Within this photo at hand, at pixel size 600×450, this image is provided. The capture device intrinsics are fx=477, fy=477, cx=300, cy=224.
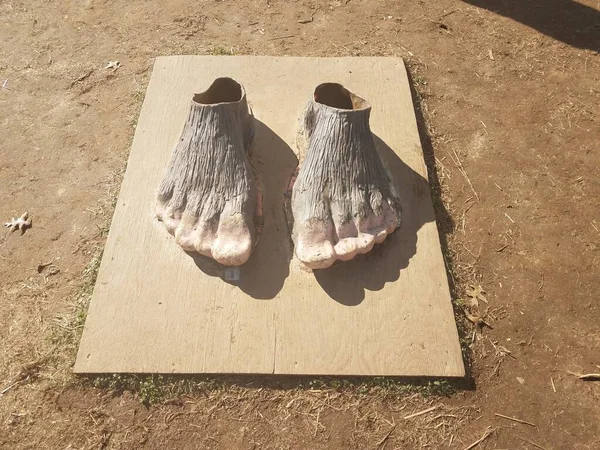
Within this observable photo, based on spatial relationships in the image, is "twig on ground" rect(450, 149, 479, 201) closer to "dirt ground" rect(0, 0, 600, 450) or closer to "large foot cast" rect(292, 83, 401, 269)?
"dirt ground" rect(0, 0, 600, 450)

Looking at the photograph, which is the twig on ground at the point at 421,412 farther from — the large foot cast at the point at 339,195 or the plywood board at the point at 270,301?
the large foot cast at the point at 339,195

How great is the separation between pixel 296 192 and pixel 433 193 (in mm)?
780

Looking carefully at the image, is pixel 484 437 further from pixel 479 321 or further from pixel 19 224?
pixel 19 224

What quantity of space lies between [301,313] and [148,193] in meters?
1.02

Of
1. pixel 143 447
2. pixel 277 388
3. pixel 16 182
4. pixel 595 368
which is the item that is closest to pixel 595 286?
pixel 595 368

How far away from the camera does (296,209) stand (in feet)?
7.55

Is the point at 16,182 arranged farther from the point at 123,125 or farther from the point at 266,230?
the point at 266,230

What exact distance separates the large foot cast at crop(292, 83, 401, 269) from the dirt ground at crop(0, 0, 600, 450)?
1.50 ft

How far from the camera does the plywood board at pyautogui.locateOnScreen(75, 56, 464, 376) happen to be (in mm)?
2035

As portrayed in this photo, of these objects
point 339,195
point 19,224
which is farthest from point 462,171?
point 19,224

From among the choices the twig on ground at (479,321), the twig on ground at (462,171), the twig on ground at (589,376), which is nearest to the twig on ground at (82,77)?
the twig on ground at (462,171)

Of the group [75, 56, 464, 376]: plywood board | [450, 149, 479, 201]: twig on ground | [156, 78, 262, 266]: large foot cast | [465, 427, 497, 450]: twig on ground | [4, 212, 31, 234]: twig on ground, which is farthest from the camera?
[450, 149, 479, 201]: twig on ground

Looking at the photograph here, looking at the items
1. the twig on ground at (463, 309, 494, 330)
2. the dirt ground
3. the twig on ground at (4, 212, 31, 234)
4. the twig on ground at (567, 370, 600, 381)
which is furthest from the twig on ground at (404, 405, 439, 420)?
the twig on ground at (4, 212, 31, 234)

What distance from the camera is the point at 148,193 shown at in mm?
2459
